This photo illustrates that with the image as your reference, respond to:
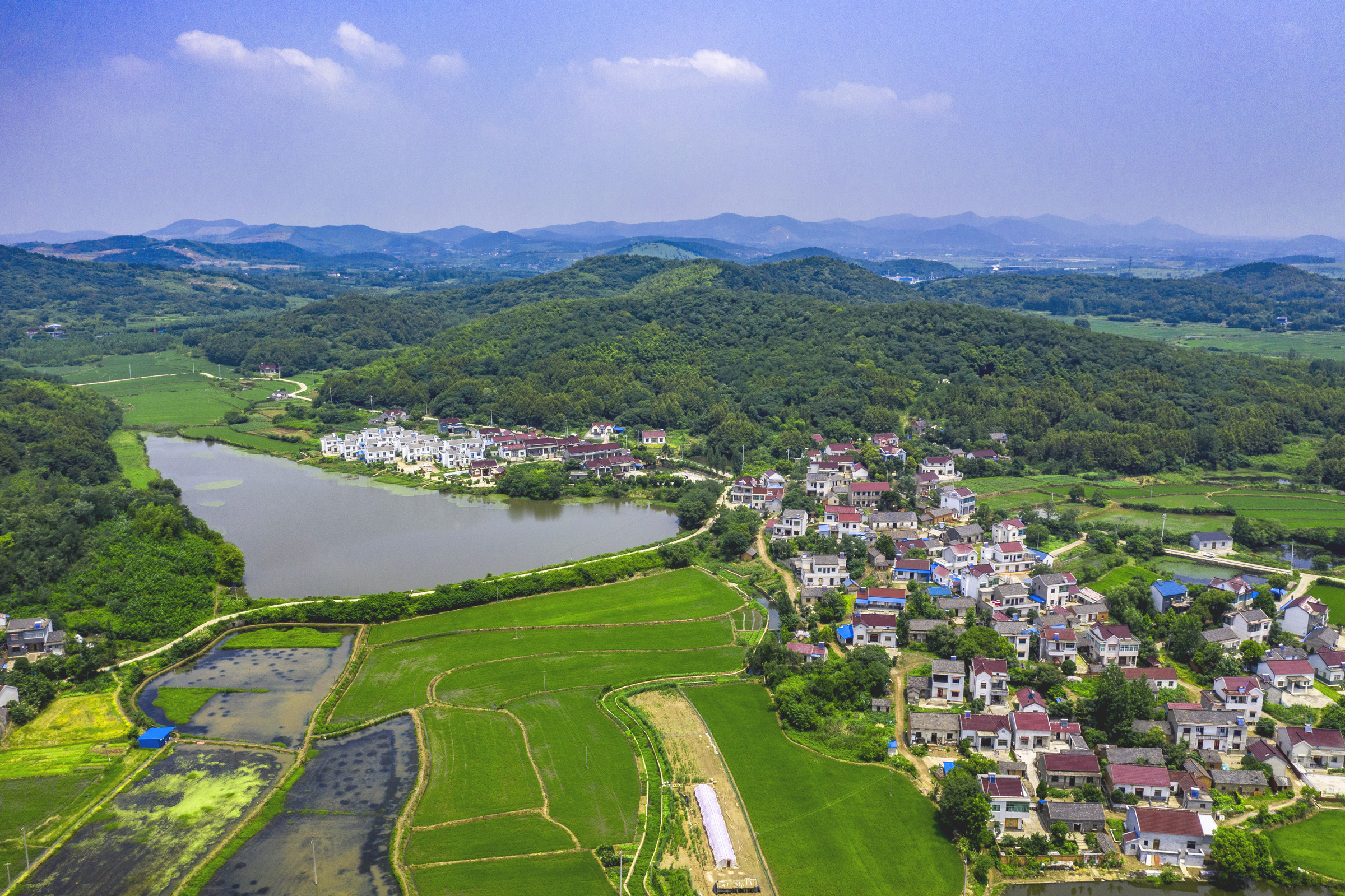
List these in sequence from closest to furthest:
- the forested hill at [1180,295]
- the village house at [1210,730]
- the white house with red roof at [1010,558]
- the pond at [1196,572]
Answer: the village house at [1210,730] → the pond at [1196,572] → the white house with red roof at [1010,558] → the forested hill at [1180,295]

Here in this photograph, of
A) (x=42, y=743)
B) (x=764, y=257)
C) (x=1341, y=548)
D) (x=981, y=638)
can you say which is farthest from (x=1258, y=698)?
(x=764, y=257)

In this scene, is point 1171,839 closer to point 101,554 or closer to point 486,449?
point 101,554

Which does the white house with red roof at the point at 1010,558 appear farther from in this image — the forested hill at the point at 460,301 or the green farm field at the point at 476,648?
the forested hill at the point at 460,301

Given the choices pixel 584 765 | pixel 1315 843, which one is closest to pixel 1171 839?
pixel 1315 843

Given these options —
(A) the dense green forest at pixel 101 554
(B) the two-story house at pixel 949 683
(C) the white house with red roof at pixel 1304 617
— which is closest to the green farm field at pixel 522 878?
(B) the two-story house at pixel 949 683

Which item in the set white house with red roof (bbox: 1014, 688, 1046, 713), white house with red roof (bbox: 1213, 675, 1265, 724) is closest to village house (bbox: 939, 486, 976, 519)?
white house with red roof (bbox: 1213, 675, 1265, 724)

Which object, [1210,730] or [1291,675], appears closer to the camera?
[1210,730]

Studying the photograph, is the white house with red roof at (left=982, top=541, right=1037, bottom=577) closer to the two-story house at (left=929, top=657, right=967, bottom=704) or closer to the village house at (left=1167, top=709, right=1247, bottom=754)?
the two-story house at (left=929, top=657, right=967, bottom=704)
